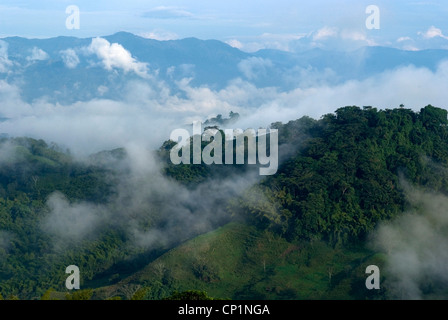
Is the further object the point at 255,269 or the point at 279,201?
the point at 279,201

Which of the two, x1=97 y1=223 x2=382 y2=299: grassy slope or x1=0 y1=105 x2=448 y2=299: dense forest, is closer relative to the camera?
x1=97 y1=223 x2=382 y2=299: grassy slope
